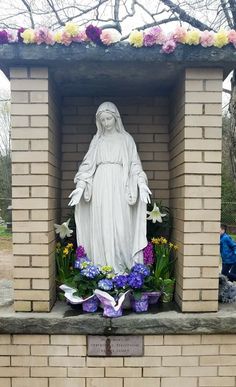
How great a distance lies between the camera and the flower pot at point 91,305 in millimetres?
3076

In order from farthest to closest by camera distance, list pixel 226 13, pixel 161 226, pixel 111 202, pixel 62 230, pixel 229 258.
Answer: pixel 226 13
pixel 229 258
pixel 161 226
pixel 62 230
pixel 111 202

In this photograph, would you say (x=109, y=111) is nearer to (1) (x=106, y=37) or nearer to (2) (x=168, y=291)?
(1) (x=106, y=37)

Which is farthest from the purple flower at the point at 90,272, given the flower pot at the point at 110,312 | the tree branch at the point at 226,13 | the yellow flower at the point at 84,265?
the tree branch at the point at 226,13

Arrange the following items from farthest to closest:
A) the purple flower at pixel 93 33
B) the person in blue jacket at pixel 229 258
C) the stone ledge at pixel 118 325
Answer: the person in blue jacket at pixel 229 258 → the stone ledge at pixel 118 325 → the purple flower at pixel 93 33

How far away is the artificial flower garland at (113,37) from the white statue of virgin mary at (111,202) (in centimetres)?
70

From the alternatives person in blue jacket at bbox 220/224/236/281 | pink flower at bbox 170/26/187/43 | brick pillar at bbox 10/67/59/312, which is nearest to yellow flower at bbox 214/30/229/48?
pink flower at bbox 170/26/187/43

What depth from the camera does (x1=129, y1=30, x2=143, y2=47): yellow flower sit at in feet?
9.27

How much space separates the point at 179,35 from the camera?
2836mm

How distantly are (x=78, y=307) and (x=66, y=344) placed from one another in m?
0.34

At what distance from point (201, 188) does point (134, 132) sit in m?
1.18

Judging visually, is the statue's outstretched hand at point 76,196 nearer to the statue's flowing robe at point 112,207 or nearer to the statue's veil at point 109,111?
the statue's flowing robe at point 112,207

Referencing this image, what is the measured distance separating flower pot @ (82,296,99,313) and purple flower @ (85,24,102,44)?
84.0 inches

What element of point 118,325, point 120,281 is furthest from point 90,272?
point 118,325

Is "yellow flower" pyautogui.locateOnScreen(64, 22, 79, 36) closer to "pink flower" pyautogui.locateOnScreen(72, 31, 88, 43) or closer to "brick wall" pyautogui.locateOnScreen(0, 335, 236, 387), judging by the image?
"pink flower" pyautogui.locateOnScreen(72, 31, 88, 43)
